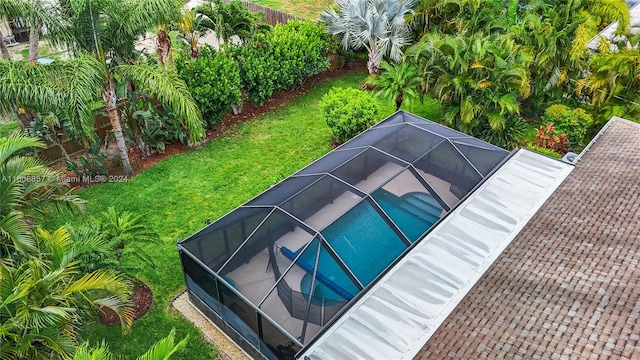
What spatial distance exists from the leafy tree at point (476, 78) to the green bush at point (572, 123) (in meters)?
1.47

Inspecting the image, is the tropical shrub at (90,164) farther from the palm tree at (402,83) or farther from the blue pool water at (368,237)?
the palm tree at (402,83)

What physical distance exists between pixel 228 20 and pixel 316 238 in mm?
11443

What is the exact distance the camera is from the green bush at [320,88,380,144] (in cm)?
1478

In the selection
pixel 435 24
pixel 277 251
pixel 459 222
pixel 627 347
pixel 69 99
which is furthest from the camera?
pixel 435 24

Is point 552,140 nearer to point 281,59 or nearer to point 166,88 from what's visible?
point 281,59

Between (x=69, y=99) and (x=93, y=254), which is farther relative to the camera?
(x=69, y=99)

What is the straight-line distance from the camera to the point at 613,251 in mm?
8328

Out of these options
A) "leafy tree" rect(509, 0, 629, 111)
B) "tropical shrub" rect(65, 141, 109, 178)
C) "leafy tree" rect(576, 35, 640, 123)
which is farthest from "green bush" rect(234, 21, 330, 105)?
"leafy tree" rect(576, 35, 640, 123)

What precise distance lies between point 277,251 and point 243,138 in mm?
7971

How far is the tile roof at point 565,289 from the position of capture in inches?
266

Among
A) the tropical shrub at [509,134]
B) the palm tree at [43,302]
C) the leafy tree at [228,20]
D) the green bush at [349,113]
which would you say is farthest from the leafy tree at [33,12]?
the tropical shrub at [509,134]

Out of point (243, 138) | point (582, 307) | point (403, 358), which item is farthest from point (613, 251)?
point (243, 138)

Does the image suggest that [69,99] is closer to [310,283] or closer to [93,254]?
[93,254]

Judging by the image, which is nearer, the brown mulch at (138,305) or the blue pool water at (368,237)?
the blue pool water at (368,237)
